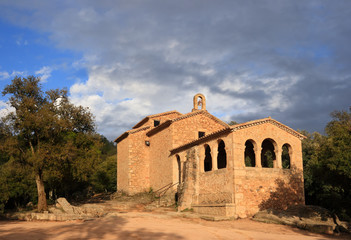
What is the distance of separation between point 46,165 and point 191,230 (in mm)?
14013

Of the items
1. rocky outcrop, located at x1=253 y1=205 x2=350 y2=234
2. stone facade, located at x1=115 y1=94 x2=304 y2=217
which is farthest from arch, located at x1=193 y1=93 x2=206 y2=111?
rocky outcrop, located at x1=253 y1=205 x2=350 y2=234

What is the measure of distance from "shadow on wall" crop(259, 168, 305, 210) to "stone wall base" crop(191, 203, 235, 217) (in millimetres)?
2433

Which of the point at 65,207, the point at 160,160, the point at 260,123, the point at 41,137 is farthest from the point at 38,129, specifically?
the point at 260,123

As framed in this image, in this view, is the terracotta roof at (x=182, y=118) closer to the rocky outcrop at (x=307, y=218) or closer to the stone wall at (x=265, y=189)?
the stone wall at (x=265, y=189)

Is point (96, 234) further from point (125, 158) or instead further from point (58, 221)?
point (125, 158)

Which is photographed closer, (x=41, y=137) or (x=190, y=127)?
(x=41, y=137)

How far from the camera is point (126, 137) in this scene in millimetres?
35594

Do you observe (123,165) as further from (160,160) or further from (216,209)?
(216,209)

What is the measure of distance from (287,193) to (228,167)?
4.86 metres

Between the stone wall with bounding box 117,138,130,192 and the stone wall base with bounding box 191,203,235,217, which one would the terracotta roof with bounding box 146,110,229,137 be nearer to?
the stone wall with bounding box 117,138,130,192

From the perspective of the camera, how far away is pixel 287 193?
75.0ft

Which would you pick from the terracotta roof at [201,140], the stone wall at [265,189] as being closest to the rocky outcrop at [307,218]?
the stone wall at [265,189]

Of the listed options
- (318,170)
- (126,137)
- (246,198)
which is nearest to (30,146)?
(126,137)

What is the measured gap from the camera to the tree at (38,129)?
23859 millimetres
